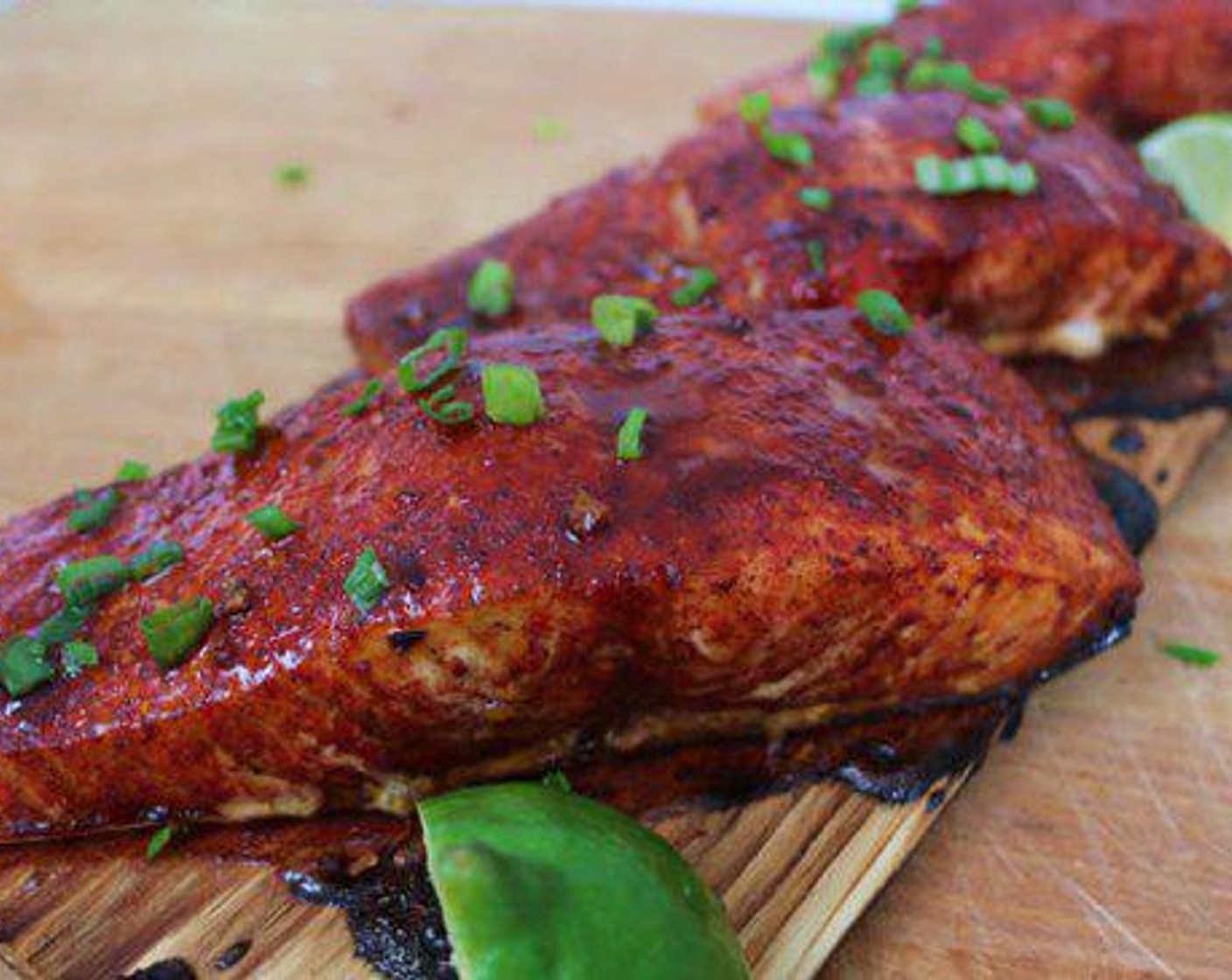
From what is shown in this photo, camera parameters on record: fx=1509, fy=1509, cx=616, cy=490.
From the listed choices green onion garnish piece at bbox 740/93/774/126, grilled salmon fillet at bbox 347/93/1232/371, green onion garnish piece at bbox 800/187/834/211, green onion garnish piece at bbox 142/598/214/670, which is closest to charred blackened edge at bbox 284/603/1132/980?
green onion garnish piece at bbox 142/598/214/670

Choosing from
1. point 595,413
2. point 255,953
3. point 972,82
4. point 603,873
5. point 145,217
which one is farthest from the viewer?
point 145,217

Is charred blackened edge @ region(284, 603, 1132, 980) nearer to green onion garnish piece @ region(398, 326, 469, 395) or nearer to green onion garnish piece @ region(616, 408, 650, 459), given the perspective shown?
green onion garnish piece @ region(616, 408, 650, 459)

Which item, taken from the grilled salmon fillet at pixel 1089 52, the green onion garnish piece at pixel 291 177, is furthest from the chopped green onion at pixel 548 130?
the green onion garnish piece at pixel 291 177

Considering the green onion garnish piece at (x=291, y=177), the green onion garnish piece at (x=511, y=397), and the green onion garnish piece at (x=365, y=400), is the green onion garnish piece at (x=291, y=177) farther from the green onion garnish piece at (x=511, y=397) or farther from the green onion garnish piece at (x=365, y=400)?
the green onion garnish piece at (x=511, y=397)

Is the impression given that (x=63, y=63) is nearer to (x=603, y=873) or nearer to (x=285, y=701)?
(x=285, y=701)

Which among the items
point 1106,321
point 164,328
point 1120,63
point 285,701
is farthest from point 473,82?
point 285,701

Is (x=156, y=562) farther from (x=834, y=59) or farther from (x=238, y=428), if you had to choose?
A: (x=834, y=59)
